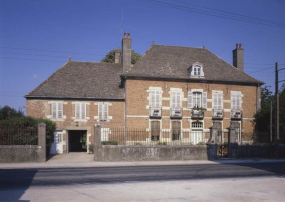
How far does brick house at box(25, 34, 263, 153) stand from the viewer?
24.4 m

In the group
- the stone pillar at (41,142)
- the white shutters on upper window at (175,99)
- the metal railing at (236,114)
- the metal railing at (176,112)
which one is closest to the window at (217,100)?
the metal railing at (236,114)

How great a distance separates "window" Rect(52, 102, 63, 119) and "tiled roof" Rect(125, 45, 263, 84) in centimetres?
700

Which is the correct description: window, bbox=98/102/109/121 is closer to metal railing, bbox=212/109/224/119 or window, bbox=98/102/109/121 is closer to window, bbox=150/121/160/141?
window, bbox=150/121/160/141

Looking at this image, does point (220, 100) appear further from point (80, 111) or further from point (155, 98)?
point (80, 111)

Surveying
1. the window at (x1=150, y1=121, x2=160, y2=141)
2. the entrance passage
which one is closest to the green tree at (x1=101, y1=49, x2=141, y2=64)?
the entrance passage

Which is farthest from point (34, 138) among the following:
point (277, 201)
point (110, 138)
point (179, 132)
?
point (277, 201)

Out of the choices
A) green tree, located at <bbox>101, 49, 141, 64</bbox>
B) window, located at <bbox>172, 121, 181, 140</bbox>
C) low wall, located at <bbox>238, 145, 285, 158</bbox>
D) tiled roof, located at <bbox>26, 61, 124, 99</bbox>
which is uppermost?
green tree, located at <bbox>101, 49, 141, 64</bbox>

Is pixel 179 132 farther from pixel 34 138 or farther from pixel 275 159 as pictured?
pixel 34 138

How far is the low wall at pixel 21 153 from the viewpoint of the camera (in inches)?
660

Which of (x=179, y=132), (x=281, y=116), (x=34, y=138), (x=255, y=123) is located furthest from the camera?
(x=255, y=123)

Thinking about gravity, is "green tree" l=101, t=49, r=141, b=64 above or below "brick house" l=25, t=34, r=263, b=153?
above

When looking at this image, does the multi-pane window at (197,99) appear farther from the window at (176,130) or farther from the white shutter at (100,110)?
the white shutter at (100,110)

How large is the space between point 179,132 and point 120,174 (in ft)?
46.7

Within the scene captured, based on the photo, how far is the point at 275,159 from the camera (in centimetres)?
2092
